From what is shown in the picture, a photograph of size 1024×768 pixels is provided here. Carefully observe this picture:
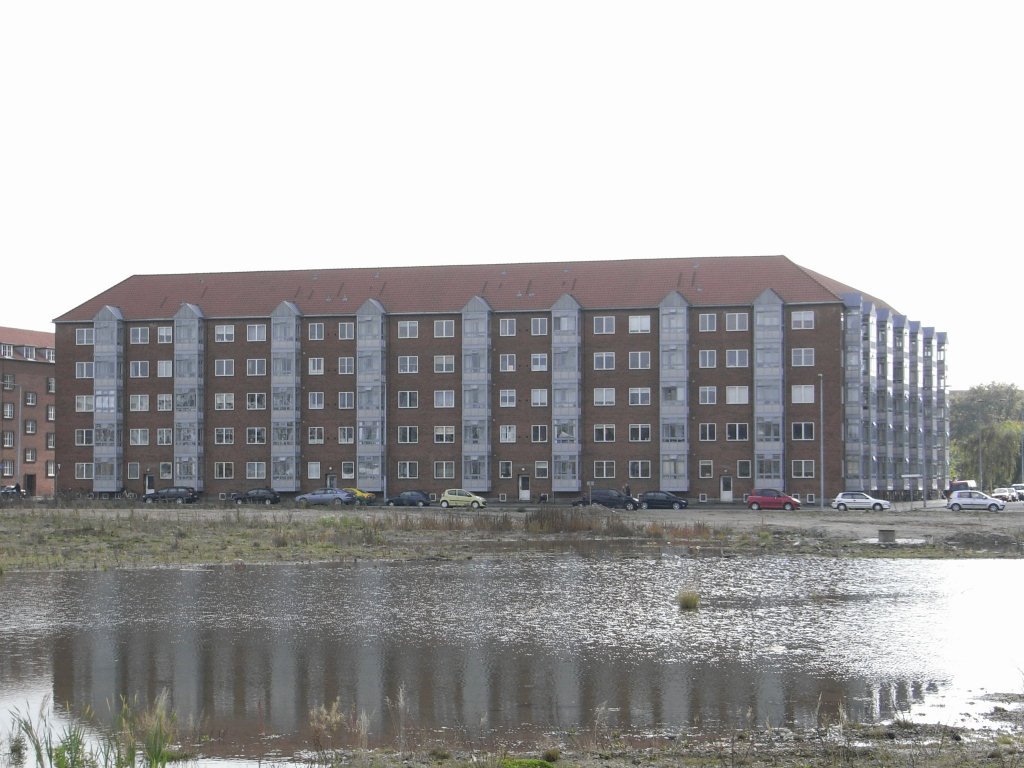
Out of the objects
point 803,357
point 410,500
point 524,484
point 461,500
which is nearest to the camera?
point 461,500

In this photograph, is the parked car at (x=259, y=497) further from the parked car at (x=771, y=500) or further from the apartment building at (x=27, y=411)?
the parked car at (x=771, y=500)

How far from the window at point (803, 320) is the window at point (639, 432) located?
46.9ft

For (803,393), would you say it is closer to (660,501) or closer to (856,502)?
(856,502)

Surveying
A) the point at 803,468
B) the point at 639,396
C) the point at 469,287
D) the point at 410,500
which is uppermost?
the point at 469,287

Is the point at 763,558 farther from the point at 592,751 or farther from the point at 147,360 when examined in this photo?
the point at 147,360

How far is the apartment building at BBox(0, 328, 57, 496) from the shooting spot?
429ft

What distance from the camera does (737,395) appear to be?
96.9 metres

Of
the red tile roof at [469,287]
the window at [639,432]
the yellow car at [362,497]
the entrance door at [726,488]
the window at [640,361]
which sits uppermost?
the red tile roof at [469,287]

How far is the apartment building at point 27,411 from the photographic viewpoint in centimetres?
13062

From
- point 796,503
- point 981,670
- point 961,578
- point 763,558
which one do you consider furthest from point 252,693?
point 796,503

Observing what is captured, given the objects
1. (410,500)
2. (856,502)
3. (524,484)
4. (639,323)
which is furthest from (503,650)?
(639,323)

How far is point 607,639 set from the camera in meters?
23.0

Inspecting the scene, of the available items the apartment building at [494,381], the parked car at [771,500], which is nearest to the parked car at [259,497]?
the apartment building at [494,381]

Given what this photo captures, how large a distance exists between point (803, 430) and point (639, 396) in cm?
1340
